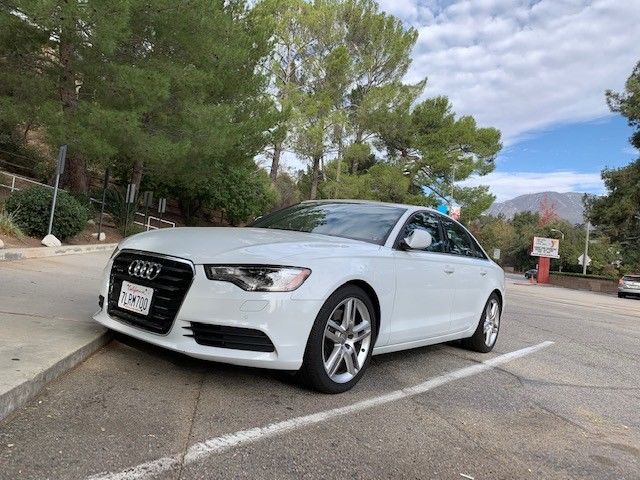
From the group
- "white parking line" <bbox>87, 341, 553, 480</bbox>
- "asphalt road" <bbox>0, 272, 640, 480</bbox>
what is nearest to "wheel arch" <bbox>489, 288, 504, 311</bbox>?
"asphalt road" <bbox>0, 272, 640, 480</bbox>

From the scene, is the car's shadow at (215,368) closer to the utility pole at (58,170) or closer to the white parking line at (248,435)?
the white parking line at (248,435)

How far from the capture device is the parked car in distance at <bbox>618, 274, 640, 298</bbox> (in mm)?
30250

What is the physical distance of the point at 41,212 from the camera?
1170 centimetres

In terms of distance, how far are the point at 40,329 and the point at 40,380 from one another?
124 centimetres

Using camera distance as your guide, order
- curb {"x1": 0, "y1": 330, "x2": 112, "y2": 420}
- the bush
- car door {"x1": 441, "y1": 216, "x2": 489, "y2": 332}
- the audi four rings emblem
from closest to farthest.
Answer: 1. curb {"x1": 0, "y1": 330, "x2": 112, "y2": 420}
2. the audi four rings emblem
3. car door {"x1": 441, "y1": 216, "x2": 489, "y2": 332}
4. the bush

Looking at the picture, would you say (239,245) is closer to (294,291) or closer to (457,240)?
(294,291)

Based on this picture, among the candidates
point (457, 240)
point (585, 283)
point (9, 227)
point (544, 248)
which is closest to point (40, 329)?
point (457, 240)

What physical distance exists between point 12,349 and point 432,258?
339cm

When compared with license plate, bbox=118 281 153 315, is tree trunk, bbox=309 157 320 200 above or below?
above

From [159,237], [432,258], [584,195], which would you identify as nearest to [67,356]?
[159,237]

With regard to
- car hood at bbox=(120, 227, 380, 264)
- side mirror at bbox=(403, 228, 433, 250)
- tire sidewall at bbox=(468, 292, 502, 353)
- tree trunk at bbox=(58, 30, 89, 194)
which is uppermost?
tree trunk at bbox=(58, 30, 89, 194)

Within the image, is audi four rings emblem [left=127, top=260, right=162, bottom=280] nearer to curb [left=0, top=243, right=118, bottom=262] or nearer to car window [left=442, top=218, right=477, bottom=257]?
car window [left=442, top=218, right=477, bottom=257]

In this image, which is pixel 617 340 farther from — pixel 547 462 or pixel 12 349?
pixel 12 349

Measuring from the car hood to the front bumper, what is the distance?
0.60ft
